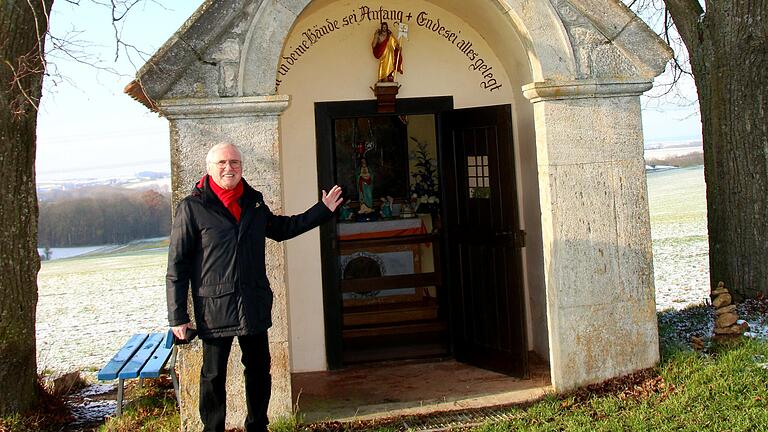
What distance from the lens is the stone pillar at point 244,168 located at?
16.6ft

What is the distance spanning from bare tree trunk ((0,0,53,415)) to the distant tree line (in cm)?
2078

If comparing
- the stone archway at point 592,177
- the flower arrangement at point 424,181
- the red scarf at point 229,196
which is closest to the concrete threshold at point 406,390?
the stone archway at point 592,177

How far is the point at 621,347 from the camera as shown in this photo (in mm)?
5613

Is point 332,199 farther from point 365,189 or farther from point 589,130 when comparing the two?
point 365,189

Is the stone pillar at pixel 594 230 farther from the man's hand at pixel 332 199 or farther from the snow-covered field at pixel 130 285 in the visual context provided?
the snow-covered field at pixel 130 285

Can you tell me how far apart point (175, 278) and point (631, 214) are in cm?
337

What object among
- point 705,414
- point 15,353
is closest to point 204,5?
point 15,353

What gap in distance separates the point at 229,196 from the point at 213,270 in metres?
0.44

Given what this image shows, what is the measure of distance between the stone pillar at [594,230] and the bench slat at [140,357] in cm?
311

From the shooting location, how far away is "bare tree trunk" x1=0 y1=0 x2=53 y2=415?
18.4 feet

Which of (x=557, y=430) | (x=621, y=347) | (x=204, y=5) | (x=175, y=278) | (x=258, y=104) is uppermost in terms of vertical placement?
(x=204, y=5)

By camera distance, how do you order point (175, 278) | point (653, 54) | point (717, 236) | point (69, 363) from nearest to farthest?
point (175, 278) < point (653, 54) < point (717, 236) < point (69, 363)

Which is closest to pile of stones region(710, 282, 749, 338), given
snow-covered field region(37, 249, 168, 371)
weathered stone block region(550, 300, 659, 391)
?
weathered stone block region(550, 300, 659, 391)

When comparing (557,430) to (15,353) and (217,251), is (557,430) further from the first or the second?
(15,353)
